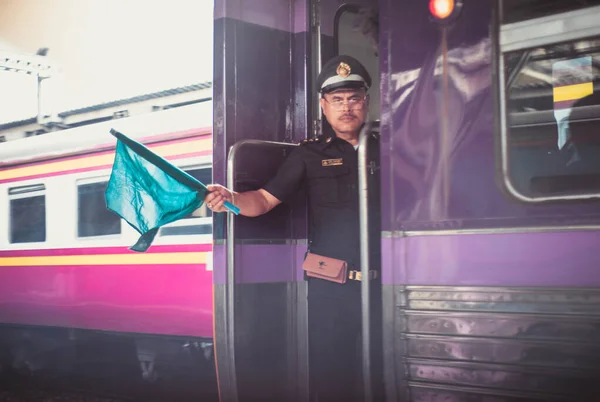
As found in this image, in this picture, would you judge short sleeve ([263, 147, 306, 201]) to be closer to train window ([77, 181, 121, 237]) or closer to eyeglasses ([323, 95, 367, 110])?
eyeglasses ([323, 95, 367, 110])

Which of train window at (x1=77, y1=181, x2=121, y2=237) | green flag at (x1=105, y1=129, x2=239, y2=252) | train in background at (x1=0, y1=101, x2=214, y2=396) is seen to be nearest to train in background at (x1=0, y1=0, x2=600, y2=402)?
green flag at (x1=105, y1=129, x2=239, y2=252)

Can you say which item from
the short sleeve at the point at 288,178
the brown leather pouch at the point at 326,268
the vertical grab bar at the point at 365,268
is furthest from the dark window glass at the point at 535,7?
the brown leather pouch at the point at 326,268

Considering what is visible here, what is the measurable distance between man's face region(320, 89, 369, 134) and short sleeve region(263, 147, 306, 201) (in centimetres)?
23

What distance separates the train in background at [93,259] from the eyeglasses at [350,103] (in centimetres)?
333

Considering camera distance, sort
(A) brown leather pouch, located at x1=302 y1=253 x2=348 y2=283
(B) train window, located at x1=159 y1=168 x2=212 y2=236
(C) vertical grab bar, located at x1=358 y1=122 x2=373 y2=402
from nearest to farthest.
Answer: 1. (C) vertical grab bar, located at x1=358 y1=122 x2=373 y2=402
2. (A) brown leather pouch, located at x1=302 y1=253 x2=348 y2=283
3. (B) train window, located at x1=159 y1=168 x2=212 y2=236

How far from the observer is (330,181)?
3.20 meters

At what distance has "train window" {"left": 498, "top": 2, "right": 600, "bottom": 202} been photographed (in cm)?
229

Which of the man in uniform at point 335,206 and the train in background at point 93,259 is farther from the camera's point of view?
the train in background at point 93,259

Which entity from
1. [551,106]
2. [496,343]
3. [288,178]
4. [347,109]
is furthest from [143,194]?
[551,106]

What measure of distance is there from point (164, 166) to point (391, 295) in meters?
1.20

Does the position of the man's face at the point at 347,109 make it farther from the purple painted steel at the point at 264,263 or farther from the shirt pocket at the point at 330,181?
the purple painted steel at the point at 264,263

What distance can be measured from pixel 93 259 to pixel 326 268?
4936 mm

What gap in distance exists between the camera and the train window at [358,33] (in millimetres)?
3621

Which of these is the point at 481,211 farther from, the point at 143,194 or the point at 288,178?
the point at 143,194
